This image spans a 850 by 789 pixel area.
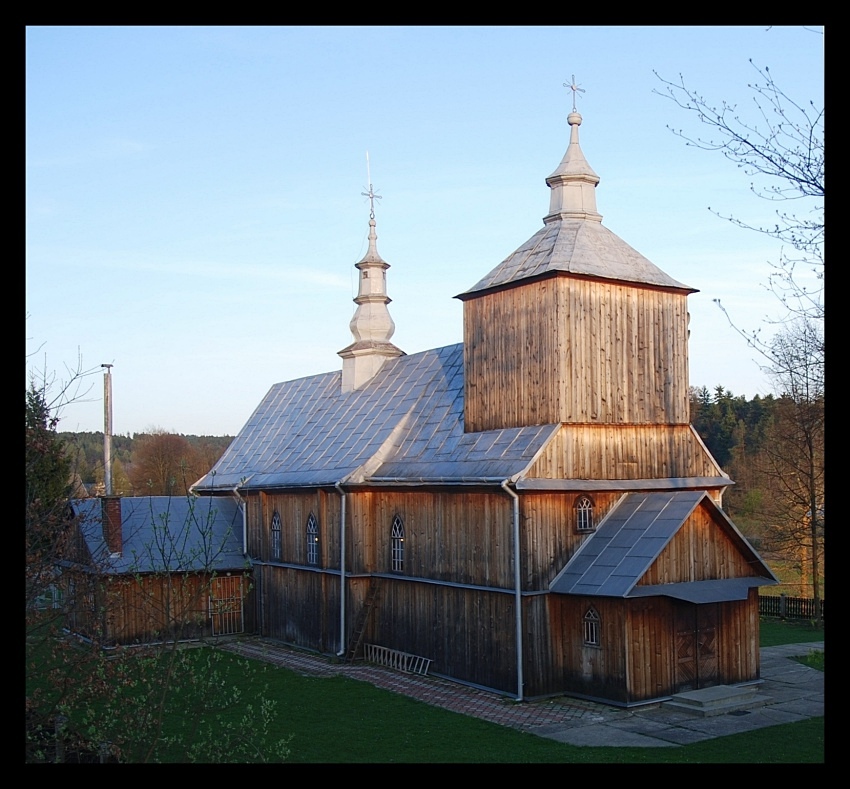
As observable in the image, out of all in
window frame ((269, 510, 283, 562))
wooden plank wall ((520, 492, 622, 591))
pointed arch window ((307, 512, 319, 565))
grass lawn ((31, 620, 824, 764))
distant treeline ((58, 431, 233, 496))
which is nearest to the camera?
grass lawn ((31, 620, 824, 764))

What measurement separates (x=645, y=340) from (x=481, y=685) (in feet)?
28.7

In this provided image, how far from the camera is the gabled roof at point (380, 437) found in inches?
824

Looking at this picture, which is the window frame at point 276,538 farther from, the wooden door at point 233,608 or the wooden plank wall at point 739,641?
the wooden plank wall at point 739,641

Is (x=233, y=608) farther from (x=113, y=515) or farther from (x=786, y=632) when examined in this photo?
(x=786, y=632)

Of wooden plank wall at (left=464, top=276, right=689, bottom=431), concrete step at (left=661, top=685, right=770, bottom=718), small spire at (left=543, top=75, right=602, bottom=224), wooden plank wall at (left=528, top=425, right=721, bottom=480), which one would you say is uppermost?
small spire at (left=543, top=75, right=602, bottom=224)

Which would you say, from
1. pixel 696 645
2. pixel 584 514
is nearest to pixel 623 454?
pixel 584 514

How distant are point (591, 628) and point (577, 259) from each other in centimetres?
819

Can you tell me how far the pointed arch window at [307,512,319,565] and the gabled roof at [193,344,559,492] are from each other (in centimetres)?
122

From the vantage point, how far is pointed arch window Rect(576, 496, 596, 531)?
19906 mm

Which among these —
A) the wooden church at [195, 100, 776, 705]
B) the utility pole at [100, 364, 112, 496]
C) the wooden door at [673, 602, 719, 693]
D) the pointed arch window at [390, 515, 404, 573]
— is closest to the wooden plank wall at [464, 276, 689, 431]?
the wooden church at [195, 100, 776, 705]

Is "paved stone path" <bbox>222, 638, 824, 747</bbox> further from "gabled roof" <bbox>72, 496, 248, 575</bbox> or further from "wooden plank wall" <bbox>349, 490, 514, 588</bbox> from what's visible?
"gabled roof" <bbox>72, 496, 248, 575</bbox>

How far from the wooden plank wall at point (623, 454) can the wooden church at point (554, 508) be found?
5cm
